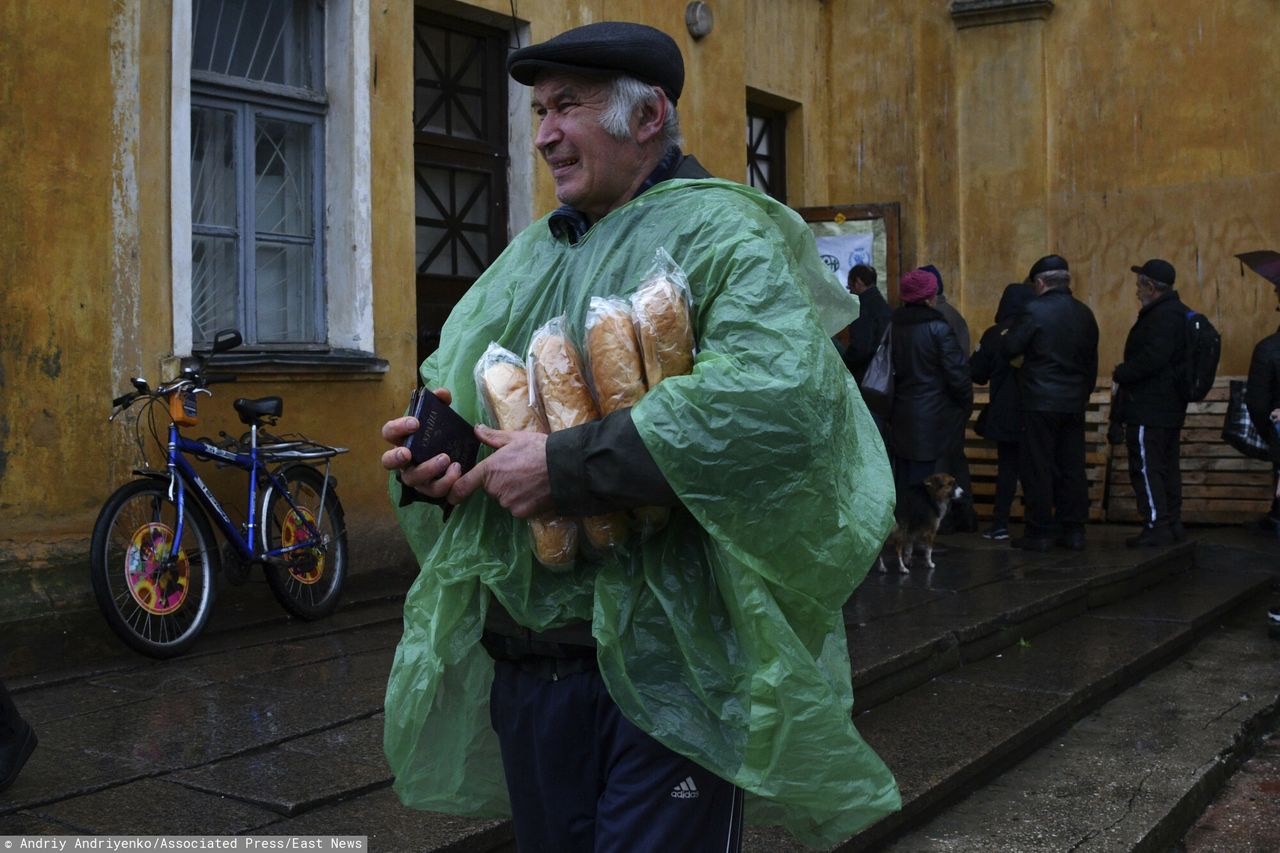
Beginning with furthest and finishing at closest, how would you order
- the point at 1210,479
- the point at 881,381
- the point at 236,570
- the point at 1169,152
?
the point at 1169,152
the point at 1210,479
the point at 881,381
the point at 236,570

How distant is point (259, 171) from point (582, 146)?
18.3 feet

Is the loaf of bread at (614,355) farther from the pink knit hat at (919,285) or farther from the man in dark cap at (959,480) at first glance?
the man in dark cap at (959,480)

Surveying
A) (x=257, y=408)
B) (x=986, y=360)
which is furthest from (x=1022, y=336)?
(x=257, y=408)

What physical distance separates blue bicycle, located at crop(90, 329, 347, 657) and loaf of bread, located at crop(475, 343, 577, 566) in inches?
151

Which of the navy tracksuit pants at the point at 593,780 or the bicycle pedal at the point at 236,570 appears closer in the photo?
the navy tracksuit pants at the point at 593,780

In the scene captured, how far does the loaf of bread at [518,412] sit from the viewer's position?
7.08 feet

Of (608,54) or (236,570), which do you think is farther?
(236,570)

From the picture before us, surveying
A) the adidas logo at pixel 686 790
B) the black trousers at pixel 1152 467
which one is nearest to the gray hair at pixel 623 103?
the adidas logo at pixel 686 790

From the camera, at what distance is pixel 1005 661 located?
6.52 meters

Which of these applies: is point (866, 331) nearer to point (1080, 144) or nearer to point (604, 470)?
point (1080, 144)

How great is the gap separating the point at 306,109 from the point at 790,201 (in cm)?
628

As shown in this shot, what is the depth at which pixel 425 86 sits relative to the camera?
8.41 metres

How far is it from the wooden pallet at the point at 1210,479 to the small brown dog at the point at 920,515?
10.3 ft

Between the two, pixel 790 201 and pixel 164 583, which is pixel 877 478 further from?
pixel 790 201
